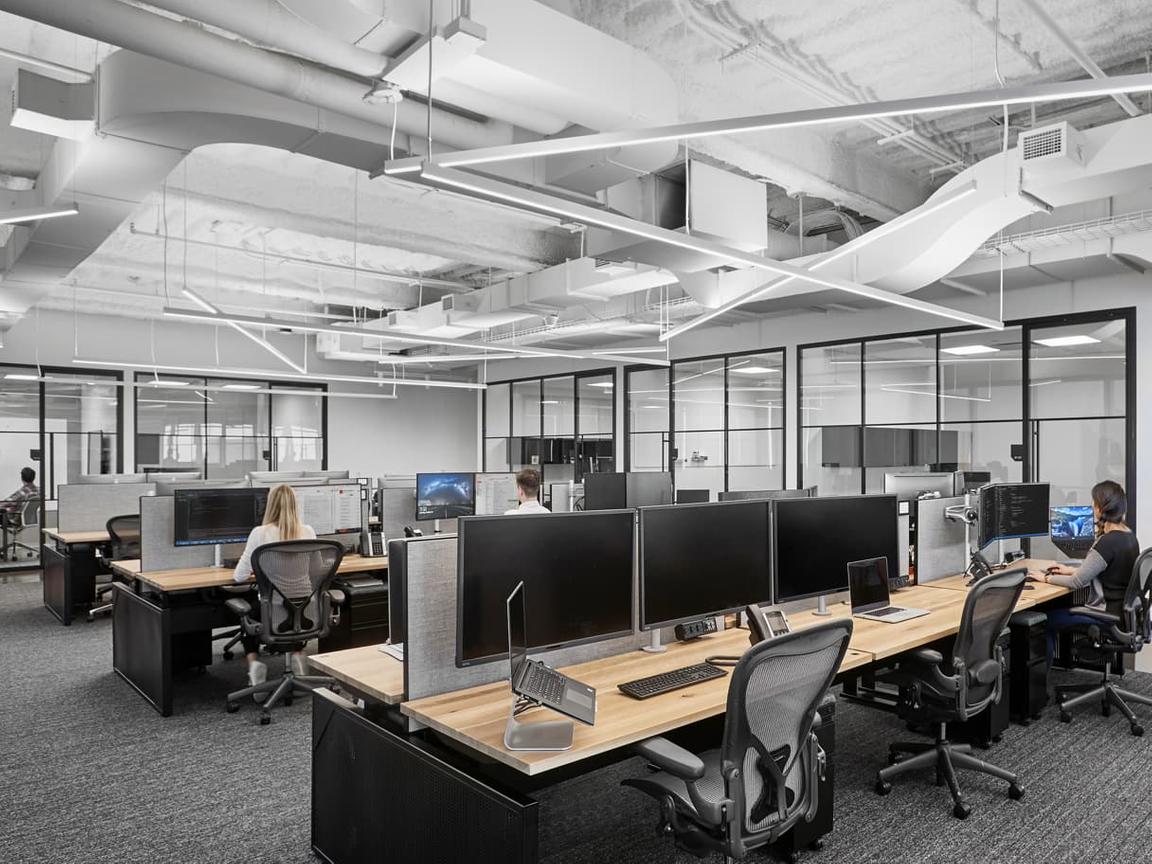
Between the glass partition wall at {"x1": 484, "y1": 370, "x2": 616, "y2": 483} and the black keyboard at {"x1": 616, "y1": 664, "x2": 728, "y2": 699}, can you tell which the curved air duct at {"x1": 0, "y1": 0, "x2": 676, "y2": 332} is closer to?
the black keyboard at {"x1": 616, "y1": 664, "x2": 728, "y2": 699}

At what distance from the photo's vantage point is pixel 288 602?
423 cm

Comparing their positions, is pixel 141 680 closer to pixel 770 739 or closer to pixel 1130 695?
pixel 770 739

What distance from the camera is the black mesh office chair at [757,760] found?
2010mm

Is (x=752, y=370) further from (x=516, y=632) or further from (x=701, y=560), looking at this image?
(x=516, y=632)

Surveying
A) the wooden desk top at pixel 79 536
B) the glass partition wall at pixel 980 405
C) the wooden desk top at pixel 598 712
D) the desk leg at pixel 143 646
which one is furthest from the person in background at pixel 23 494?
the wooden desk top at pixel 598 712

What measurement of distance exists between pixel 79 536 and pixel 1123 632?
7775 mm

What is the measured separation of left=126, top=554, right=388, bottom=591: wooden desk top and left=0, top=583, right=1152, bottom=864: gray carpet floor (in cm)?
69

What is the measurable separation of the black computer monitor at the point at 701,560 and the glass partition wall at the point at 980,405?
3.60 m

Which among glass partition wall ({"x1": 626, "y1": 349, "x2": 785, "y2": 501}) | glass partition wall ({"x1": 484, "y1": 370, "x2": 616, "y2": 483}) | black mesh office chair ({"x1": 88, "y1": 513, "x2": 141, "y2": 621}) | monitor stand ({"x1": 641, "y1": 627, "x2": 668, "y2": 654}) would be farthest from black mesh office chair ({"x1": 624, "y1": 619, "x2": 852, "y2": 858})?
glass partition wall ({"x1": 484, "y1": 370, "x2": 616, "y2": 483})

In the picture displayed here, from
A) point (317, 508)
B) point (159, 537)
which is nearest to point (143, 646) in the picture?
point (159, 537)

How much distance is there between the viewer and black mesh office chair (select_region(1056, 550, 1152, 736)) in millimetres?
4148

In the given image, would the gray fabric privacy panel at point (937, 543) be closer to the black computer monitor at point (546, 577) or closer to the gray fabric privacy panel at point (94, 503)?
the black computer monitor at point (546, 577)

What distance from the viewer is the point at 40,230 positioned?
4926mm

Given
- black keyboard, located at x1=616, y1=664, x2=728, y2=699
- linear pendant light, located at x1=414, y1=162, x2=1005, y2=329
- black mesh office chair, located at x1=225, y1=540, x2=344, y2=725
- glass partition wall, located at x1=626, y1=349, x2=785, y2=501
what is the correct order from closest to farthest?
black keyboard, located at x1=616, y1=664, x2=728, y2=699 → linear pendant light, located at x1=414, y1=162, x2=1005, y2=329 → black mesh office chair, located at x1=225, y1=540, x2=344, y2=725 → glass partition wall, located at x1=626, y1=349, x2=785, y2=501
